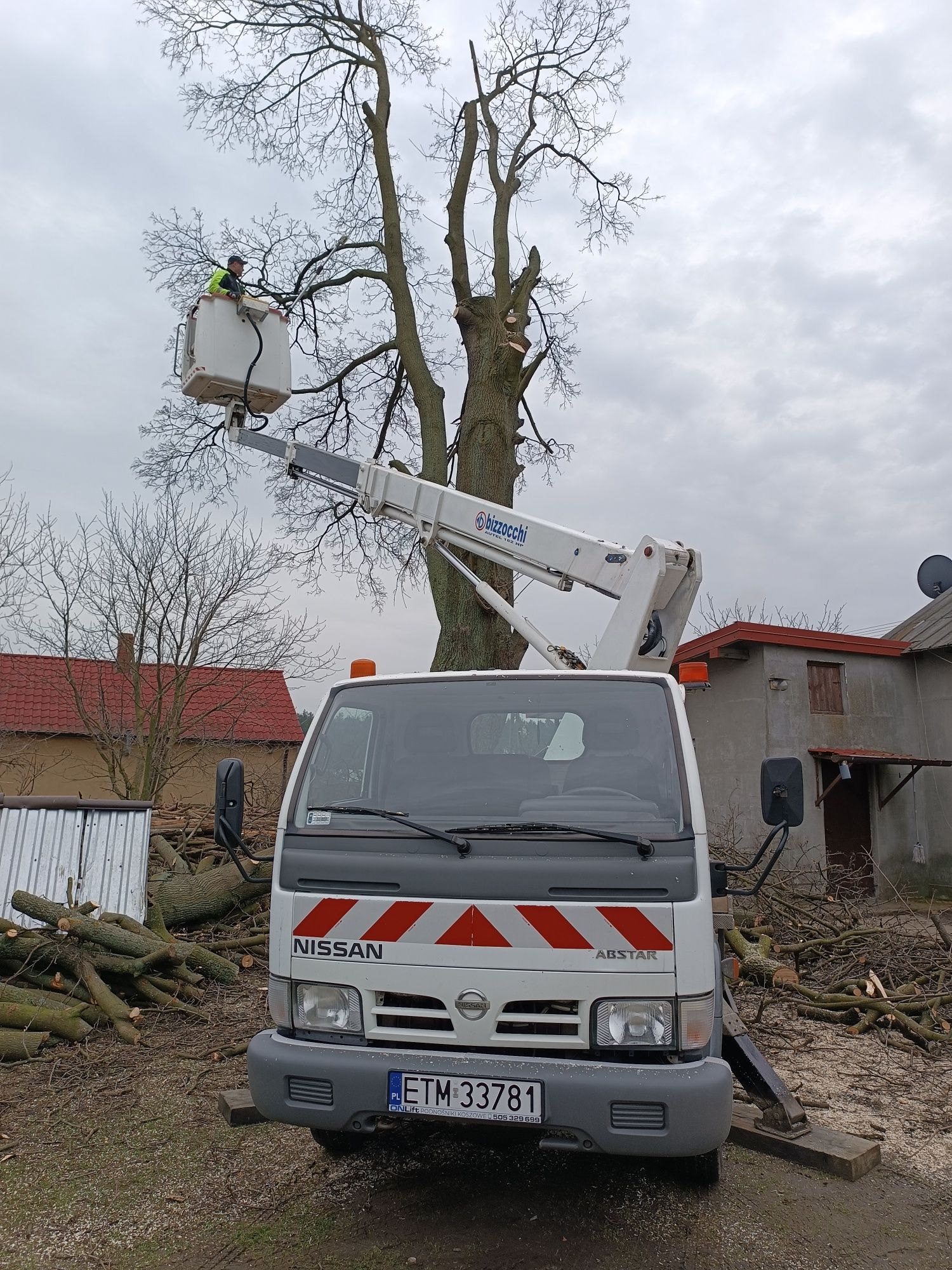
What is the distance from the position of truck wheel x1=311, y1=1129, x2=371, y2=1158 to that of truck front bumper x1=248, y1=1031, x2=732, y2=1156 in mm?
815

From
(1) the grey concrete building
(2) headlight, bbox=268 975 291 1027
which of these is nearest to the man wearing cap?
(2) headlight, bbox=268 975 291 1027

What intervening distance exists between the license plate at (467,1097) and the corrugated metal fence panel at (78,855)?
562 centimetres

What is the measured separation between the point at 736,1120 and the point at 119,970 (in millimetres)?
4070

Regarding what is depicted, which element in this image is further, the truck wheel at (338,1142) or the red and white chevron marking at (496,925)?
the truck wheel at (338,1142)

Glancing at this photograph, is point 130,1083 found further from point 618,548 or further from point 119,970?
point 618,548

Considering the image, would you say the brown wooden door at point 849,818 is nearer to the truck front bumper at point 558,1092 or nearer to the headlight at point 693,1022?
the headlight at point 693,1022

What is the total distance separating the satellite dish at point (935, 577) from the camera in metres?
22.2

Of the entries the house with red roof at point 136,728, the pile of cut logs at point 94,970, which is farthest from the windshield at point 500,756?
the house with red roof at point 136,728

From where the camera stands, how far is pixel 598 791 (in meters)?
3.80

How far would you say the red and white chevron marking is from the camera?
3.41 m

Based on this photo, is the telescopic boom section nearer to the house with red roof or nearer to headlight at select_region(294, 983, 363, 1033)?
headlight at select_region(294, 983, 363, 1033)

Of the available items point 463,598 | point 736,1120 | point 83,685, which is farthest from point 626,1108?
point 83,685

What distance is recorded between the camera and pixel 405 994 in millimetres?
3582

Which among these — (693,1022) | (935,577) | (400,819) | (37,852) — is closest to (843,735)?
(935,577)
